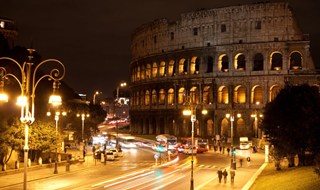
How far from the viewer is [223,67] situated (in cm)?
8612

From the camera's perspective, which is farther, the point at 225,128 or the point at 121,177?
the point at 225,128

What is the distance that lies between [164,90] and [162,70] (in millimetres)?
4737

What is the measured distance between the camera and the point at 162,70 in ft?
306

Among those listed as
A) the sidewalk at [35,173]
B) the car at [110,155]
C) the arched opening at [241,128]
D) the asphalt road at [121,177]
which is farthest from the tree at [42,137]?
the arched opening at [241,128]

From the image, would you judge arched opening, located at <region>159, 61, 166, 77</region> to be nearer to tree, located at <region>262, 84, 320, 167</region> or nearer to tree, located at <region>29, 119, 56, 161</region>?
tree, located at <region>29, 119, 56, 161</region>

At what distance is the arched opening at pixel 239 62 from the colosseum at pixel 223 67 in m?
0.23

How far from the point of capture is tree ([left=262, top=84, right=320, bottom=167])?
3156cm

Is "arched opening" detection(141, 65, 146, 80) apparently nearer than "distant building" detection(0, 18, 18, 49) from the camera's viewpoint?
No

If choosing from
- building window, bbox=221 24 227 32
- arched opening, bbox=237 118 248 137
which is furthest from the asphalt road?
building window, bbox=221 24 227 32

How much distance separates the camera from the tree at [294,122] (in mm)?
31562

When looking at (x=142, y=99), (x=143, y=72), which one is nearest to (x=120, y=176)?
(x=142, y=99)

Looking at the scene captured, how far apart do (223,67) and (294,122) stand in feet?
173

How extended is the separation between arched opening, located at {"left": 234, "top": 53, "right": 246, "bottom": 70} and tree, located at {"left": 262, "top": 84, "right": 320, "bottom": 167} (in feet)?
136

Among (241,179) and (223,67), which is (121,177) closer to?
(241,179)
